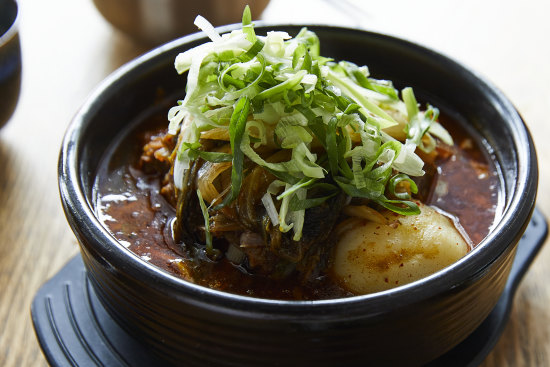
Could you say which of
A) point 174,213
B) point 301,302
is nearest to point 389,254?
point 301,302

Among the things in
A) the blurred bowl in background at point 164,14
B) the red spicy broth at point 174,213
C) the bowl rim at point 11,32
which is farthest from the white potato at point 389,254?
the blurred bowl in background at point 164,14

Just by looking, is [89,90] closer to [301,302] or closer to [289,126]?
[289,126]

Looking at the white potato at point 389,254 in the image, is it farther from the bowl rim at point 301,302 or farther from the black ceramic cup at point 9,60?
the black ceramic cup at point 9,60

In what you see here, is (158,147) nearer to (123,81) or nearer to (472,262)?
(123,81)

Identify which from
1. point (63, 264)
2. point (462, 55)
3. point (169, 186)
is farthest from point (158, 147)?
point (462, 55)

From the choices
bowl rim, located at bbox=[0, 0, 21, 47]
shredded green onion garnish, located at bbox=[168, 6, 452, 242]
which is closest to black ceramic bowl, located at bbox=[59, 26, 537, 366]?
shredded green onion garnish, located at bbox=[168, 6, 452, 242]
